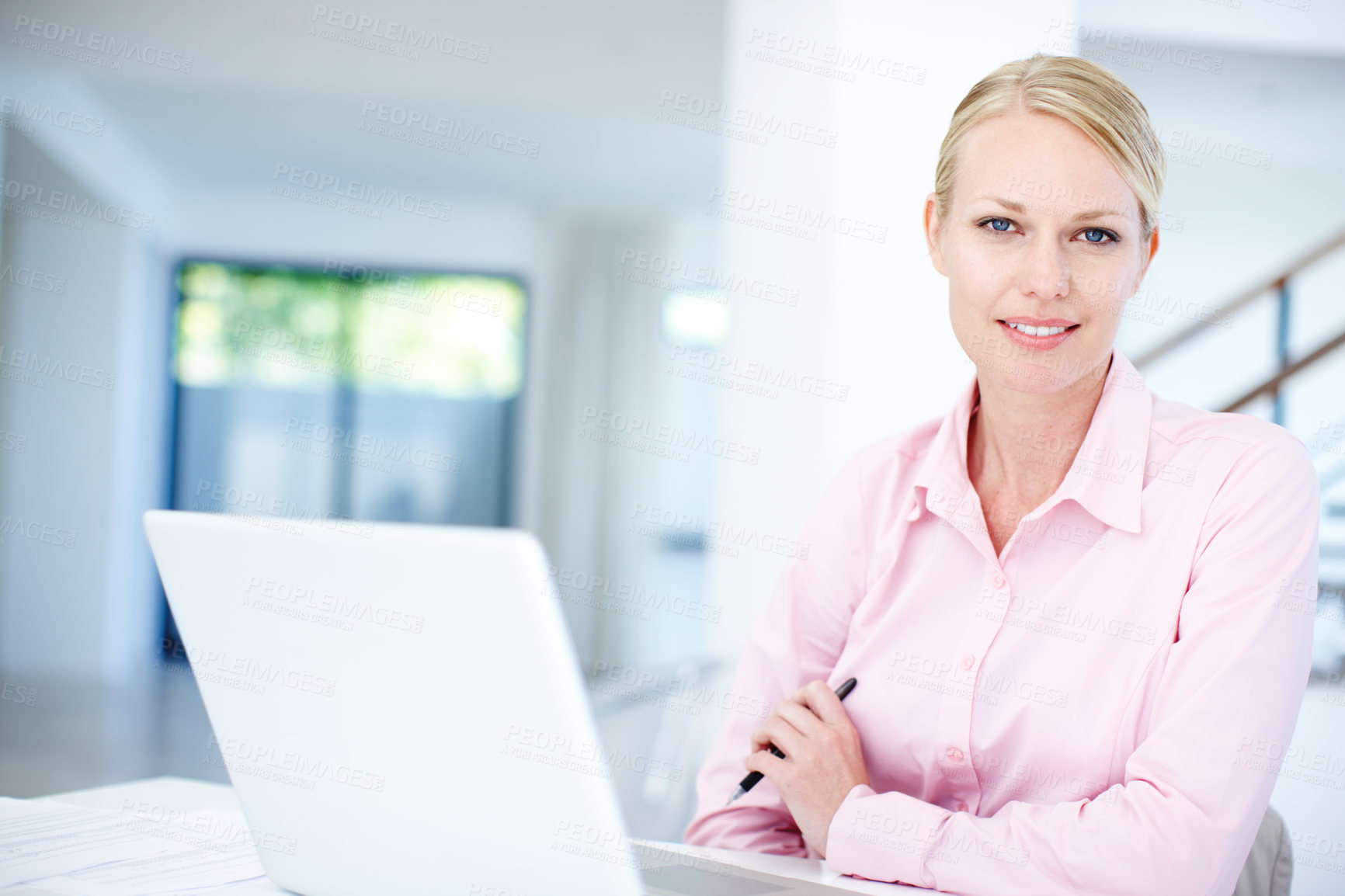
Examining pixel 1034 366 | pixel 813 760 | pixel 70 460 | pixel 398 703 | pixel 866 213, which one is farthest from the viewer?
pixel 70 460

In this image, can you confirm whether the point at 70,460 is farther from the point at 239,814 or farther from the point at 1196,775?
the point at 1196,775

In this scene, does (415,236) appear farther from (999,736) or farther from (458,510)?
(999,736)

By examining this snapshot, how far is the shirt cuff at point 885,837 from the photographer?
1025mm

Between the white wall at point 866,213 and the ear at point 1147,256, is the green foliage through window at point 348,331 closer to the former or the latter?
the white wall at point 866,213

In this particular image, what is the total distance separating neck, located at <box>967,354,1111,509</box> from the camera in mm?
1298

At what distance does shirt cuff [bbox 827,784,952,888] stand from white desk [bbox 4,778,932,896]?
0.01m

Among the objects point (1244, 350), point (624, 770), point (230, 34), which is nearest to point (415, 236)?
point (230, 34)

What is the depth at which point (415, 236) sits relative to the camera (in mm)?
7340

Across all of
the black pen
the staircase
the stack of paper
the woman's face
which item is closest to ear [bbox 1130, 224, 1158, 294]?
the woman's face

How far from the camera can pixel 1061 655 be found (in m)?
1.14

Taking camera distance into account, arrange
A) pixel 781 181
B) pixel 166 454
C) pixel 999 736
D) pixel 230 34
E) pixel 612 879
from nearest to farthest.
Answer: pixel 612 879 < pixel 999 736 < pixel 781 181 < pixel 230 34 < pixel 166 454

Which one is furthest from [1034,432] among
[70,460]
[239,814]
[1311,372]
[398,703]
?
[70,460]

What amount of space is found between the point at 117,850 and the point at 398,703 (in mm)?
547

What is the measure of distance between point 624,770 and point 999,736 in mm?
3566
